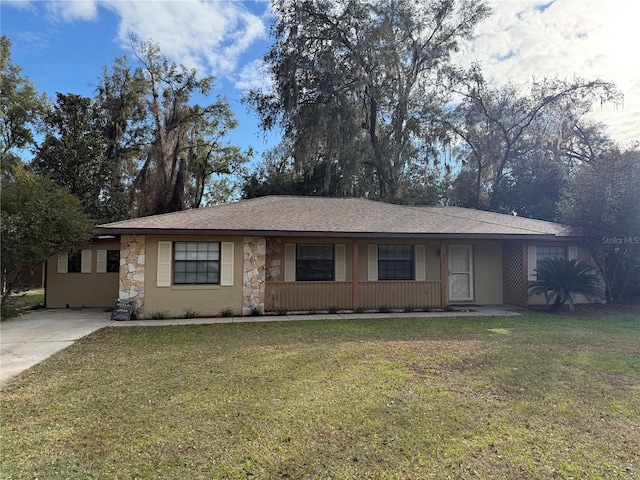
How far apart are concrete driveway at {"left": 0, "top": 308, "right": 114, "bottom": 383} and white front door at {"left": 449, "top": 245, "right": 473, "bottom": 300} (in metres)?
9.63

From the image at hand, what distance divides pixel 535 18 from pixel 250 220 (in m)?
10.9

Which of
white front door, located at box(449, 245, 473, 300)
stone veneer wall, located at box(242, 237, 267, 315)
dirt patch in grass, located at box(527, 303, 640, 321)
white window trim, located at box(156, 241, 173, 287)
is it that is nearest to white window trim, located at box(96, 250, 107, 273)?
white window trim, located at box(156, 241, 173, 287)

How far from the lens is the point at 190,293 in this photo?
32.2 ft

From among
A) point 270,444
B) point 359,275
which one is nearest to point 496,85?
point 359,275

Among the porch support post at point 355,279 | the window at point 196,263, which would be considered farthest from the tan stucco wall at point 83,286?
the porch support post at point 355,279

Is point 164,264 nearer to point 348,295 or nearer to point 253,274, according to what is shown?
point 253,274

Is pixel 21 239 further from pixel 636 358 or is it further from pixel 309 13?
pixel 309 13

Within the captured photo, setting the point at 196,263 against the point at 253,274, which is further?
the point at 253,274

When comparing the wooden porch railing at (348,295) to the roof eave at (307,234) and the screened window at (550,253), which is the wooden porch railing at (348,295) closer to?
the roof eave at (307,234)

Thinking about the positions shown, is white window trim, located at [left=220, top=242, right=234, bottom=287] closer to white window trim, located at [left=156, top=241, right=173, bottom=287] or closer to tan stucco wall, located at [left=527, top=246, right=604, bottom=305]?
white window trim, located at [left=156, top=241, right=173, bottom=287]

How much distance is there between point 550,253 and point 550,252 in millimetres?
33

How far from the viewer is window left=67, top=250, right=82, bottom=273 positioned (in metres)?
11.8

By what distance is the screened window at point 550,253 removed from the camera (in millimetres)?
12172

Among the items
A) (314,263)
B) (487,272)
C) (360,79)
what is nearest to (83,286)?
(314,263)
